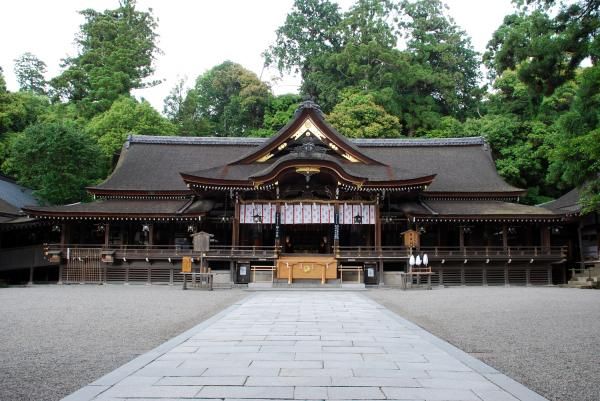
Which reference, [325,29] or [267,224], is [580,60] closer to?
[267,224]

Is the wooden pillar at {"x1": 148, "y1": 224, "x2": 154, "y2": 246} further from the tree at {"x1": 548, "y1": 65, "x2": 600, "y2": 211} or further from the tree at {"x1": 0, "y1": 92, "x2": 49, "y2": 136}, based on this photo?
the tree at {"x1": 0, "y1": 92, "x2": 49, "y2": 136}

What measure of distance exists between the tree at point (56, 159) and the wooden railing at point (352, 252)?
22.5 ft

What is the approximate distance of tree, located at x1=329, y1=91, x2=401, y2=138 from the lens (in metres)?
41.5

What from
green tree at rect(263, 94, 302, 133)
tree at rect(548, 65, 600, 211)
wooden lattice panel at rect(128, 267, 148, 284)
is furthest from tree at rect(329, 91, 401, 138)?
tree at rect(548, 65, 600, 211)

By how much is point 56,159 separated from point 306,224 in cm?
1576

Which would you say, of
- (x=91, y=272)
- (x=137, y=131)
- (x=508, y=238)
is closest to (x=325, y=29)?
(x=137, y=131)

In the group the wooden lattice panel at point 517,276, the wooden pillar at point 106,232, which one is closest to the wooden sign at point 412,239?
the wooden lattice panel at point 517,276

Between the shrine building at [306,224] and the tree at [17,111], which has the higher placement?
the tree at [17,111]

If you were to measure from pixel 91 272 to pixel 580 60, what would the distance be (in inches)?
876

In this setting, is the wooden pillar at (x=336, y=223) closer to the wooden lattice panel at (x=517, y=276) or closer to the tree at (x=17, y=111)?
the wooden lattice panel at (x=517, y=276)

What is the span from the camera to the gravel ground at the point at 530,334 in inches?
220

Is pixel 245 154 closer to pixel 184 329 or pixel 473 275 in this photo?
pixel 473 275

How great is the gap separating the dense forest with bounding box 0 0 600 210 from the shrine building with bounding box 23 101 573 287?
4.88 metres

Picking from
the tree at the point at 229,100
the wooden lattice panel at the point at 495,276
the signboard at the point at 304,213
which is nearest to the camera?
the signboard at the point at 304,213
